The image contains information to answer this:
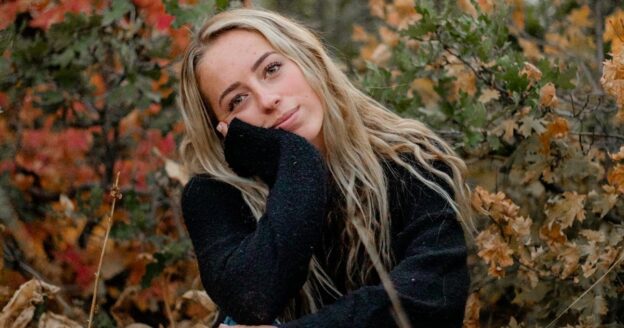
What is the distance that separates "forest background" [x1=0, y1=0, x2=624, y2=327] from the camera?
268cm

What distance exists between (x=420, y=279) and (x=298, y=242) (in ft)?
0.95

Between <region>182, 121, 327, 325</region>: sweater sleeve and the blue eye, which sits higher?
the blue eye

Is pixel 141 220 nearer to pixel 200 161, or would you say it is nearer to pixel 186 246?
pixel 186 246

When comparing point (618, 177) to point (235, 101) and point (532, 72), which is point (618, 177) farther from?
point (235, 101)

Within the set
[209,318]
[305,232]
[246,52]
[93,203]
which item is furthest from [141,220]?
[305,232]

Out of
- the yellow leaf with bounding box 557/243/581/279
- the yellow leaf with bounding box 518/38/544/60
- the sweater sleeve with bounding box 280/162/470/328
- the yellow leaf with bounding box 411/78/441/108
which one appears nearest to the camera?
the sweater sleeve with bounding box 280/162/470/328

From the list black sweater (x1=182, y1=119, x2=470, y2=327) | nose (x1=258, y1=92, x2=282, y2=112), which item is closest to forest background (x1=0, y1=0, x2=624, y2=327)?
black sweater (x1=182, y1=119, x2=470, y2=327)

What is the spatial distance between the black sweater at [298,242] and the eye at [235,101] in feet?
0.20

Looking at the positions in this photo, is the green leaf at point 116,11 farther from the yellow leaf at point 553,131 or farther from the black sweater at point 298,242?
the yellow leaf at point 553,131

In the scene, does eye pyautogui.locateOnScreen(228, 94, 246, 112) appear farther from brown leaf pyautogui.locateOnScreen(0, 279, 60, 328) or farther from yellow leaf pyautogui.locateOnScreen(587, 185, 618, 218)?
yellow leaf pyautogui.locateOnScreen(587, 185, 618, 218)

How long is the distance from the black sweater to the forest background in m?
0.29

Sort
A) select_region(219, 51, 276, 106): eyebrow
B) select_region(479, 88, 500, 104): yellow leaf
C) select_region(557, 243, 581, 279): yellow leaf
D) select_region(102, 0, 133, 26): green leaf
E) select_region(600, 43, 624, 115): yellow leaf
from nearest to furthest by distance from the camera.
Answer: select_region(600, 43, 624, 115): yellow leaf → select_region(219, 51, 276, 106): eyebrow → select_region(557, 243, 581, 279): yellow leaf → select_region(479, 88, 500, 104): yellow leaf → select_region(102, 0, 133, 26): green leaf

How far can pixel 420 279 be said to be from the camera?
85.7 inches

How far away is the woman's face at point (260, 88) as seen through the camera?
2422mm
